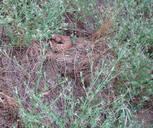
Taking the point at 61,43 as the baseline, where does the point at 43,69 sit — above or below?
below

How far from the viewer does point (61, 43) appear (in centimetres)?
315

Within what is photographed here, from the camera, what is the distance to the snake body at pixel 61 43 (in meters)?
2.93

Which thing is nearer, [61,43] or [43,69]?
[43,69]

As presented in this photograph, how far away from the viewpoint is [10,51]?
260 cm

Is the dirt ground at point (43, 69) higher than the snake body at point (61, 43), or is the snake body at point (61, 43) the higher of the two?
the snake body at point (61, 43)

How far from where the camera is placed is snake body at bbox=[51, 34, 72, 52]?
293 centimetres

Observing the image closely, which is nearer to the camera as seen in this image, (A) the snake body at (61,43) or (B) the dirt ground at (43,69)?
(B) the dirt ground at (43,69)

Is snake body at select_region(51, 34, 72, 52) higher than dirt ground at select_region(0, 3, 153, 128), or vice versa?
snake body at select_region(51, 34, 72, 52)

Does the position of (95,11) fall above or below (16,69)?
above

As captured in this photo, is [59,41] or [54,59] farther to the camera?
[59,41]

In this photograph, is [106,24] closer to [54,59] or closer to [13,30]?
[54,59]

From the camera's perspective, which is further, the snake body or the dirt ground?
the snake body

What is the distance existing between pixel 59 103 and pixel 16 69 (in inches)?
33.0

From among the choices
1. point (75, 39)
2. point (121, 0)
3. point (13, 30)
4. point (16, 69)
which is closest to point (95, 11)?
point (121, 0)
